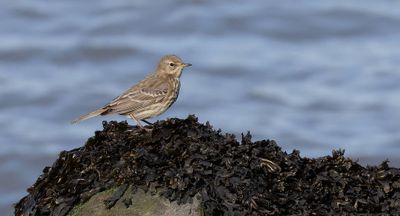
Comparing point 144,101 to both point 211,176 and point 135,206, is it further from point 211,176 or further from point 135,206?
point 135,206

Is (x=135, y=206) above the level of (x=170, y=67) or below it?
below

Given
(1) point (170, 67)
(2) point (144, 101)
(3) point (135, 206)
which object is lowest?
(3) point (135, 206)

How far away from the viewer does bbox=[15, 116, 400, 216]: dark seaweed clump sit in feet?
27.9

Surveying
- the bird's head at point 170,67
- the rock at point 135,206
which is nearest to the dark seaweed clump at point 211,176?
the rock at point 135,206

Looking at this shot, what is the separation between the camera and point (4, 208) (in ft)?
58.3

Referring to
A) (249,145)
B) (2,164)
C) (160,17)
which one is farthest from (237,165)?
(160,17)

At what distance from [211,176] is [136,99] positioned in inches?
125

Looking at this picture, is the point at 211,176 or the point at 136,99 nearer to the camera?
the point at 211,176

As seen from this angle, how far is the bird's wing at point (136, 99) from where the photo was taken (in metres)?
11.5

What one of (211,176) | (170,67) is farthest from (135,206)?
(170,67)

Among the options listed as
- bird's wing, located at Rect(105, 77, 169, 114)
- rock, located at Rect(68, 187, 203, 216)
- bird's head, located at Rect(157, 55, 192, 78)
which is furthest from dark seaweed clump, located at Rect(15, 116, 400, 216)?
bird's head, located at Rect(157, 55, 192, 78)

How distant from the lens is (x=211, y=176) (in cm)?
862

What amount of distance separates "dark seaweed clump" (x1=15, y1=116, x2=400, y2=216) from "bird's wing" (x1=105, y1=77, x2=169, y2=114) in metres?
2.04

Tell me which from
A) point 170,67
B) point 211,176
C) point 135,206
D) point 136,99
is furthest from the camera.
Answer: point 170,67
